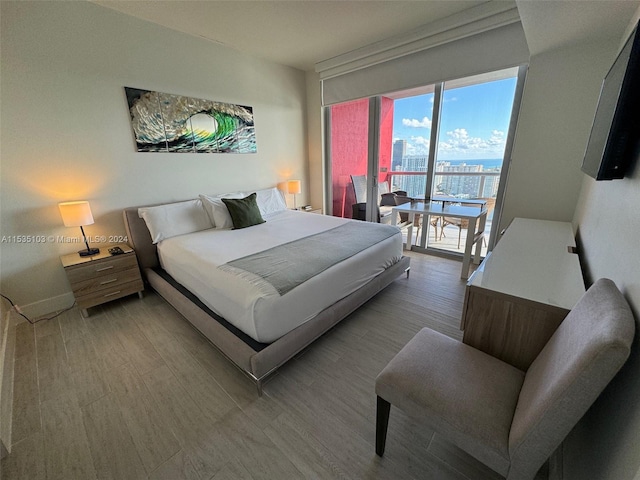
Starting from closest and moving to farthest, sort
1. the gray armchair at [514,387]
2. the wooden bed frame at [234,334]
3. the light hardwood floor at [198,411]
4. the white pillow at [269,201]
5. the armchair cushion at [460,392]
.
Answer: the gray armchair at [514,387] → the armchair cushion at [460,392] → the light hardwood floor at [198,411] → the wooden bed frame at [234,334] → the white pillow at [269,201]

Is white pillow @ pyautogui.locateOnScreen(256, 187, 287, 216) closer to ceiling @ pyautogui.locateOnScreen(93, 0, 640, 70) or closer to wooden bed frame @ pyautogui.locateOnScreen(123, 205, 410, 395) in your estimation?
wooden bed frame @ pyautogui.locateOnScreen(123, 205, 410, 395)

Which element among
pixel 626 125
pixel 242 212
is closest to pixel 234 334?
pixel 242 212

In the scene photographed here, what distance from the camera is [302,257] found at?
6.41 ft

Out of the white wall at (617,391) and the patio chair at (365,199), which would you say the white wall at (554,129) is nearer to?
the white wall at (617,391)

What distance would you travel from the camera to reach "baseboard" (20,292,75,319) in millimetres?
2295

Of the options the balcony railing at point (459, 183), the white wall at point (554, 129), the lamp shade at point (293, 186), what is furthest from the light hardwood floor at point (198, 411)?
the lamp shade at point (293, 186)

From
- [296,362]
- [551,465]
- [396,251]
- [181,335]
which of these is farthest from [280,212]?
[551,465]

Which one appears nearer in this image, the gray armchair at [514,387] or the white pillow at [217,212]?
the gray armchair at [514,387]

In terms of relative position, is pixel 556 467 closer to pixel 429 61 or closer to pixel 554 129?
pixel 554 129

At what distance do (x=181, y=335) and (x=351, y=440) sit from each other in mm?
1525

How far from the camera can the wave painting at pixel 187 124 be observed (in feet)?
8.76

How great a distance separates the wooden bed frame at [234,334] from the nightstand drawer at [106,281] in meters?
0.16

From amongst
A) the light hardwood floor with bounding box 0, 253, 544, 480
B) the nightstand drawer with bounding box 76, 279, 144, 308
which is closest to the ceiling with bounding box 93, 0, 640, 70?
the light hardwood floor with bounding box 0, 253, 544, 480

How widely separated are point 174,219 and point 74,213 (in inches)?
30.2
